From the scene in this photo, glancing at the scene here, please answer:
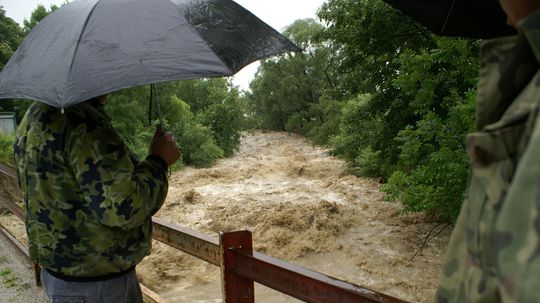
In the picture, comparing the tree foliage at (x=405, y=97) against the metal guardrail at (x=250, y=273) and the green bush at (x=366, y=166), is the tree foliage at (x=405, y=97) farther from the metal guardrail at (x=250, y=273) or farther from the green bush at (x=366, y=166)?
the metal guardrail at (x=250, y=273)

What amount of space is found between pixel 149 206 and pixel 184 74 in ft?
1.65

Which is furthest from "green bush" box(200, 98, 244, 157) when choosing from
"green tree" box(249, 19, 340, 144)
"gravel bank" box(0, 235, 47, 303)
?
"gravel bank" box(0, 235, 47, 303)

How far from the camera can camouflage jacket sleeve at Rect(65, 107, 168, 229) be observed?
5.20 ft

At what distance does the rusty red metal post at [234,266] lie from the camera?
6.36 feet

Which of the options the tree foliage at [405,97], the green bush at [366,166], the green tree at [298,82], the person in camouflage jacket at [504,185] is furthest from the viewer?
the green tree at [298,82]

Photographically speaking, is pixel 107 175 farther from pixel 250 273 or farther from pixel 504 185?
pixel 504 185

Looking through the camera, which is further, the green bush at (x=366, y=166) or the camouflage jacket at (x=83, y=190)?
the green bush at (x=366, y=166)

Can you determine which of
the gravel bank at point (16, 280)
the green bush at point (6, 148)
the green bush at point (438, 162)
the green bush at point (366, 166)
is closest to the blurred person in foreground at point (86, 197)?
the gravel bank at point (16, 280)

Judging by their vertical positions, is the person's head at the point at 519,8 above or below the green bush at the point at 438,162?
above

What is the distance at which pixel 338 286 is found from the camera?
4.70 ft

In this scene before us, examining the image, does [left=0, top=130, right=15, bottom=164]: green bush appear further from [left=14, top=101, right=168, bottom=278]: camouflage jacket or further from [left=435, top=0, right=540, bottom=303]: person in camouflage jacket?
[left=435, top=0, right=540, bottom=303]: person in camouflage jacket

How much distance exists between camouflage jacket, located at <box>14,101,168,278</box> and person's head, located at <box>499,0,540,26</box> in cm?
126

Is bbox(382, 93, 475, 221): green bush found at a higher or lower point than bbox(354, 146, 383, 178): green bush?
higher

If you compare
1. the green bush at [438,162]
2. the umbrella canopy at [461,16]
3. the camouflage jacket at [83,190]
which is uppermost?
the umbrella canopy at [461,16]
